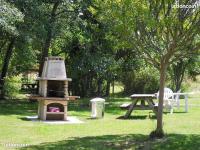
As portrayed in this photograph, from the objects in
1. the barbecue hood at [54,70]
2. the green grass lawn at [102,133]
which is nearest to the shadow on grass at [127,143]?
the green grass lawn at [102,133]

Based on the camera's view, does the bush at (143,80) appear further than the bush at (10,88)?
Yes

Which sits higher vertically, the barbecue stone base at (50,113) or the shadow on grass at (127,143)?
the barbecue stone base at (50,113)

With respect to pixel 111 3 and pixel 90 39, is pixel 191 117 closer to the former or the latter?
pixel 111 3

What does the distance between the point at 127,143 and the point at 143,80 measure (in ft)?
68.3

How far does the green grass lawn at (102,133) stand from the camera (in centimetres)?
988

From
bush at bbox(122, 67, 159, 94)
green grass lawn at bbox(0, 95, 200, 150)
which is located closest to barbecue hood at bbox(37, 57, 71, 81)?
green grass lawn at bbox(0, 95, 200, 150)

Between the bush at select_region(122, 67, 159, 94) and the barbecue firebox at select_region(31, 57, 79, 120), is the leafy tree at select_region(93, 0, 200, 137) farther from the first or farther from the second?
the bush at select_region(122, 67, 159, 94)

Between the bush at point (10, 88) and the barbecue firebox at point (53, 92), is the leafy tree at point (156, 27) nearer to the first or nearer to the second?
the barbecue firebox at point (53, 92)

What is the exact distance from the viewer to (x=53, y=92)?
15.5 m

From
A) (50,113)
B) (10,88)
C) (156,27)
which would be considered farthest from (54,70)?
(10,88)

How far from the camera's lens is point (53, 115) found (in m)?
15.3

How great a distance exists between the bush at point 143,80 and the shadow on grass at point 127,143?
19.5 metres

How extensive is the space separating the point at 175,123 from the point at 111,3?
518cm

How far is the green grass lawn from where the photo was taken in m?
9.88
